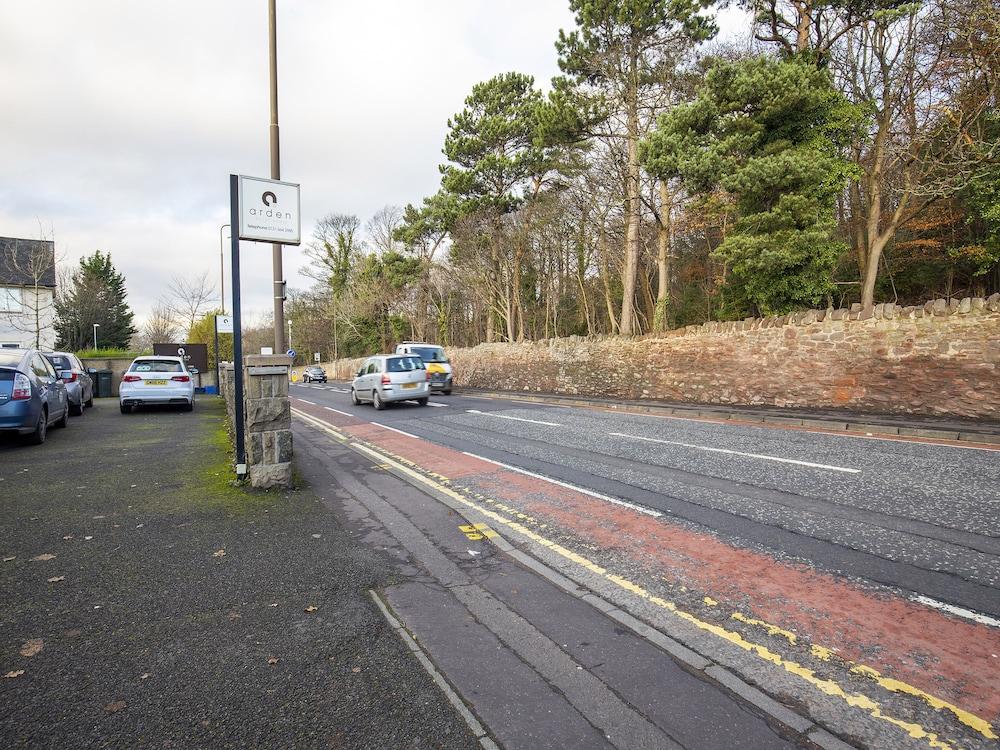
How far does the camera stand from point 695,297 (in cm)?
3272

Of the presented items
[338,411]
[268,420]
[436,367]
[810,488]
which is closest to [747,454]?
[810,488]

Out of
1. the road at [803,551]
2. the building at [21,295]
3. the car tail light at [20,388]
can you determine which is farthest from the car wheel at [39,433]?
the building at [21,295]

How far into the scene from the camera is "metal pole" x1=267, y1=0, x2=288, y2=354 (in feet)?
23.1

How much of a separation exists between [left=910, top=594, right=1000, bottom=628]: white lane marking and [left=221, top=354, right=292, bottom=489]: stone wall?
5.81 meters

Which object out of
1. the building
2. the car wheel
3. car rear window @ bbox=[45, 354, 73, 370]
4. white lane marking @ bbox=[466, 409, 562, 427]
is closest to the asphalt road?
white lane marking @ bbox=[466, 409, 562, 427]

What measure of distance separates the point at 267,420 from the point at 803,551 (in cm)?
548

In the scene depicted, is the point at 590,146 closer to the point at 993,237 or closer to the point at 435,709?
the point at 993,237

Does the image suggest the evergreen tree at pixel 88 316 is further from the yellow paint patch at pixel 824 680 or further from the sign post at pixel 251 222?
the yellow paint patch at pixel 824 680

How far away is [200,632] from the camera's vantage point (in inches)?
120

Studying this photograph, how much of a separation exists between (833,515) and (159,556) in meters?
6.04

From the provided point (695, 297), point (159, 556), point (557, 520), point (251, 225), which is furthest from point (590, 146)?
point (159, 556)

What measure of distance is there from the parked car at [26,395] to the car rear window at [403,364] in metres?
9.23

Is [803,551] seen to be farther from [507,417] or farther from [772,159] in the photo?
[772,159]

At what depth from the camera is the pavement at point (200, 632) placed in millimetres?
2297
